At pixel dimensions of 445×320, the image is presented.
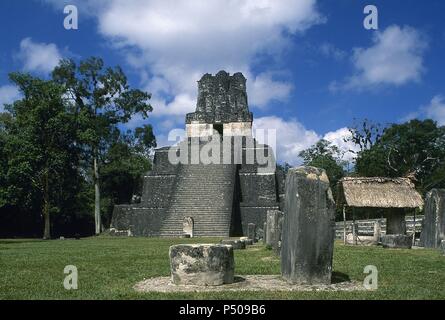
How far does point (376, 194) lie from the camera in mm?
15969

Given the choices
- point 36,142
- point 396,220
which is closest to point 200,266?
point 396,220

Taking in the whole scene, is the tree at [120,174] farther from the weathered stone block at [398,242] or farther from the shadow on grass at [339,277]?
the shadow on grass at [339,277]

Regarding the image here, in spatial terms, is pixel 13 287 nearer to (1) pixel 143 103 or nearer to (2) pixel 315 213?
(2) pixel 315 213

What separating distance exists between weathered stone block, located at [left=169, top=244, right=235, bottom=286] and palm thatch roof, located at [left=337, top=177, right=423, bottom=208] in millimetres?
10157

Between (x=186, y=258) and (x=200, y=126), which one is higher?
(x=200, y=126)

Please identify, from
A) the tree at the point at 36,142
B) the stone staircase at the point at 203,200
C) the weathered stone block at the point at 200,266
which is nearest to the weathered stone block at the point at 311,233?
the weathered stone block at the point at 200,266

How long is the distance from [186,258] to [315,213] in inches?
66.8

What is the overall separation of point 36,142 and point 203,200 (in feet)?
30.9

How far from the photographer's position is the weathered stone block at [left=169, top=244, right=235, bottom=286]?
6055 mm

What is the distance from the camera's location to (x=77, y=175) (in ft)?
103

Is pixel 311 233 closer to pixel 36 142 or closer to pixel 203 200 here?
pixel 203 200

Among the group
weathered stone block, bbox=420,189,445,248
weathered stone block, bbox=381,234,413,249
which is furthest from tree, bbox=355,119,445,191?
weathered stone block, bbox=381,234,413,249
